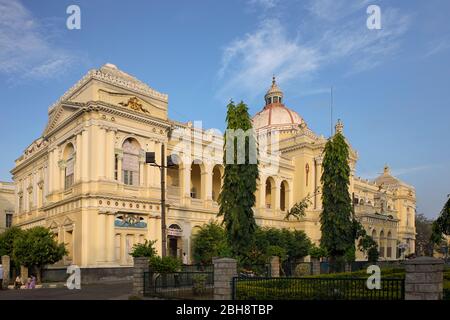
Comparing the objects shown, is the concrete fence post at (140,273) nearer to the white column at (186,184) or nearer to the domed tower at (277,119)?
the white column at (186,184)

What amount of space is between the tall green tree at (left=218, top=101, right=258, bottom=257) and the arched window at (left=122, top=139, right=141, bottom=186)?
9.70 metres

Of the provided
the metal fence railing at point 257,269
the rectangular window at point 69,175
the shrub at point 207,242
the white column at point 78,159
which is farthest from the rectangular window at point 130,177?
the metal fence railing at point 257,269

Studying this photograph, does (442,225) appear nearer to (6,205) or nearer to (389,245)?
(389,245)

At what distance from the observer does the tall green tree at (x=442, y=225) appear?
55.7 ft

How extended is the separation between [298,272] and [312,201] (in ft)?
69.0

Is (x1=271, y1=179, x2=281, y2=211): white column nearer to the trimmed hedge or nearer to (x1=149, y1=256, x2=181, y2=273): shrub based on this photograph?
(x1=149, y1=256, x2=181, y2=273): shrub

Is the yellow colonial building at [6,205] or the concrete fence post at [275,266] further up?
the yellow colonial building at [6,205]

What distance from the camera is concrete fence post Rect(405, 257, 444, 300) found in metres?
11.0

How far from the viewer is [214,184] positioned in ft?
153

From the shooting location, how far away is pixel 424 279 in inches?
436

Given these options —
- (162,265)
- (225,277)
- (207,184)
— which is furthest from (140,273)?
(207,184)

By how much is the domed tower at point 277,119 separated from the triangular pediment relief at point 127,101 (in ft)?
94.0

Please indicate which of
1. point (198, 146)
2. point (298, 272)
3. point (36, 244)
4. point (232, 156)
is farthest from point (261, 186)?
point (36, 244)
